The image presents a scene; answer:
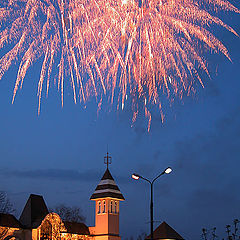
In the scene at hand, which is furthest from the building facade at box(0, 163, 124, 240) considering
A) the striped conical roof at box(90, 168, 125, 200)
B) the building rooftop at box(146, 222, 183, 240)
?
the building rooftop at box(146, 222, 183, 240)

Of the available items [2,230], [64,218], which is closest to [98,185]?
[64,218]

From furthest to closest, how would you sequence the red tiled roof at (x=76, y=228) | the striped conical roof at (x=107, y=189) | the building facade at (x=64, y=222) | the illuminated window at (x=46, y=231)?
the striped conical roof at (x=107, y=189)
the red tiled roof at (x=76, y=228)
the illuminated window at (x=46, y=231)
the building facade at (x=64, y=222)

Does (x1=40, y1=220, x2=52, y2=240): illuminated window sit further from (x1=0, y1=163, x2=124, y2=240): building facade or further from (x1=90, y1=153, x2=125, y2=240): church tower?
(x1=90, y1=153, x2=125, y2=240): church tower

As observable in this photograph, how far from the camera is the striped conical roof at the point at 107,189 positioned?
188 ft

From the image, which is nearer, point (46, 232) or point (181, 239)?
point (46, 232)

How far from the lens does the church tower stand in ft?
183

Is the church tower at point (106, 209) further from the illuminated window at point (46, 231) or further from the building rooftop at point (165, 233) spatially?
the illuminated window at point (46, 231)

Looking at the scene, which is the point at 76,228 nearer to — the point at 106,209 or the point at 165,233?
the point at 106,209

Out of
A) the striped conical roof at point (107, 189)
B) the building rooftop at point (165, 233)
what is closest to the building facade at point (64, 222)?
the striped conical roof at point (107, 189)

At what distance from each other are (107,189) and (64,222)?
23.8 ft

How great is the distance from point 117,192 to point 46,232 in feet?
39.7

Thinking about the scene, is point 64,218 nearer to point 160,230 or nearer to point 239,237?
point 160,230

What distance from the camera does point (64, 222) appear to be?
5319cm

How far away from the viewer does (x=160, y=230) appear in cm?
5631
